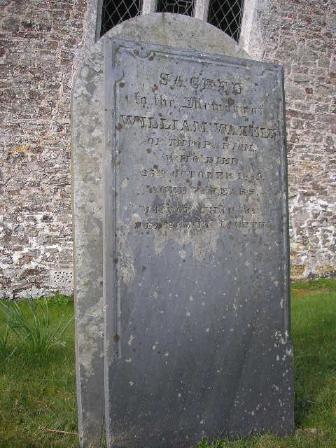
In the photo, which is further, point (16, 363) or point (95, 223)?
point (16, 363)

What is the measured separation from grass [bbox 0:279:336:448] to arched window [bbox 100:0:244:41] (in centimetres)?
507

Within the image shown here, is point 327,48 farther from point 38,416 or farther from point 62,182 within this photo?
point 38,416

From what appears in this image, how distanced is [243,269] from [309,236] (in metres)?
6.19

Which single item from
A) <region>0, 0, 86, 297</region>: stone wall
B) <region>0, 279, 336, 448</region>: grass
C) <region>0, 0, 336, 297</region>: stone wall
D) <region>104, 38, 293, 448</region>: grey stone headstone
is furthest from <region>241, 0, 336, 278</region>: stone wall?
<region>104, 38, 293, 448</region>: grey stone headstone

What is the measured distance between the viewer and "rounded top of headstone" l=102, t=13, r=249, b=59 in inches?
127

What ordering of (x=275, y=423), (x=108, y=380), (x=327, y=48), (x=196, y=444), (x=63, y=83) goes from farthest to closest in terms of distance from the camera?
(x=327, y=48), (x=63, y=83), (x=275, y=423), (x=196, y=444), (x=108, y=380)

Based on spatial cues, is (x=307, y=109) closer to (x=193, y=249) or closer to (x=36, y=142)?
(x=36, y=142)

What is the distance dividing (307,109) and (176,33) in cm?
→ 617

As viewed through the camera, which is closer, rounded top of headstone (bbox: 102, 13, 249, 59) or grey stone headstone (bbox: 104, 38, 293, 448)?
grey stone headstone (bbox: 104, 38, 293, 448)

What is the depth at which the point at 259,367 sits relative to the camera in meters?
3.20

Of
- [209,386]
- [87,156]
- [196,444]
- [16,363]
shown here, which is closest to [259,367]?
[209,386]

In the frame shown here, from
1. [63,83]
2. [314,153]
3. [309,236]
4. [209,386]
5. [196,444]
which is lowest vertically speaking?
[196,444]

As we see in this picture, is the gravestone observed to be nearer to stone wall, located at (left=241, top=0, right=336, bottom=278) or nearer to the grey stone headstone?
the grey stone headstone

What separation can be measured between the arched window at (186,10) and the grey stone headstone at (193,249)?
560 cm
